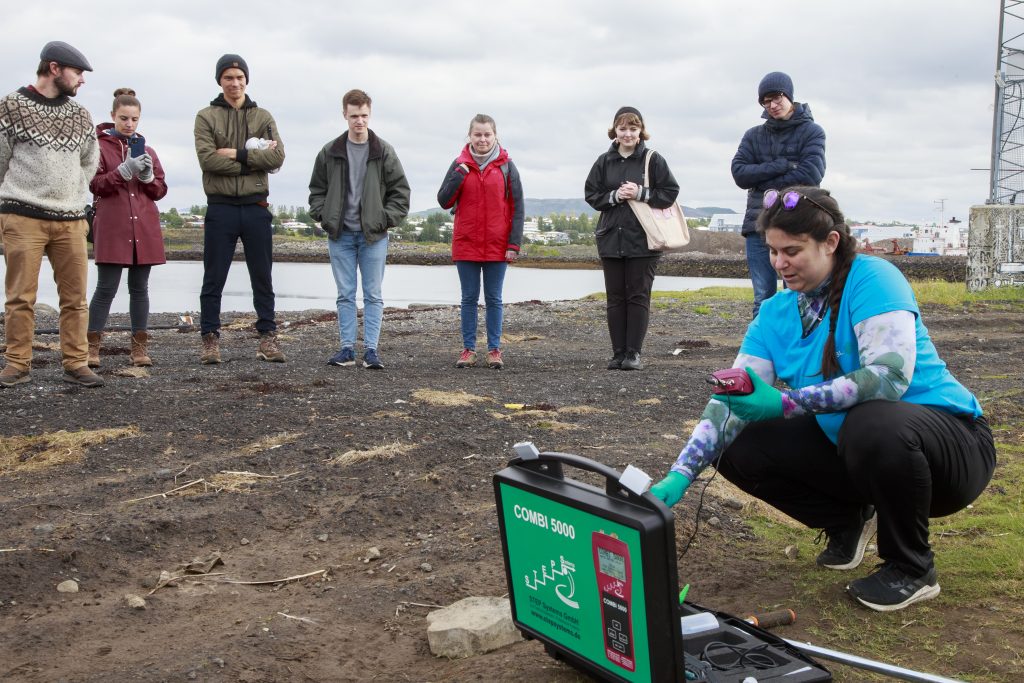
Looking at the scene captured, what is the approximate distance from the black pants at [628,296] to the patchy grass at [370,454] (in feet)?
9.65

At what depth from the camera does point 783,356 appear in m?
3.20

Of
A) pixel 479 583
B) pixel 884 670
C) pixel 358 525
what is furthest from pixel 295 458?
pixel 884 670

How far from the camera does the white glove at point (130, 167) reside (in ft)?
22.3

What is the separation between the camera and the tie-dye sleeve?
9.35 feet

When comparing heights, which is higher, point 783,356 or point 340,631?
point 783,356

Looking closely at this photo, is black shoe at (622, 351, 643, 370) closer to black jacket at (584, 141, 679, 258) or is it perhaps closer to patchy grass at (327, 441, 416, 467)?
black jacket at (584, 141, 679, 258)

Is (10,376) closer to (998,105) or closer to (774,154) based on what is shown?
(774,154)

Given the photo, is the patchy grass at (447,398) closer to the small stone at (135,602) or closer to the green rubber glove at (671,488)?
the small stone at (135,602)

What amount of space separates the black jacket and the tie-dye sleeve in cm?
442

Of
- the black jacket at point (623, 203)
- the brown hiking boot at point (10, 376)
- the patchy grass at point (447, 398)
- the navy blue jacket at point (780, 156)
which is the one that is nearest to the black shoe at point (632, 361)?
the black jacket at point (623, 203)

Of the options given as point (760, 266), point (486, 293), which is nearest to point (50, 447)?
point (486, 293)

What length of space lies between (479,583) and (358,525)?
0.74 metres

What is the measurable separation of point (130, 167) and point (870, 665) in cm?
602

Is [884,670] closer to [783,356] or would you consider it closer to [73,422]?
[783,356]
